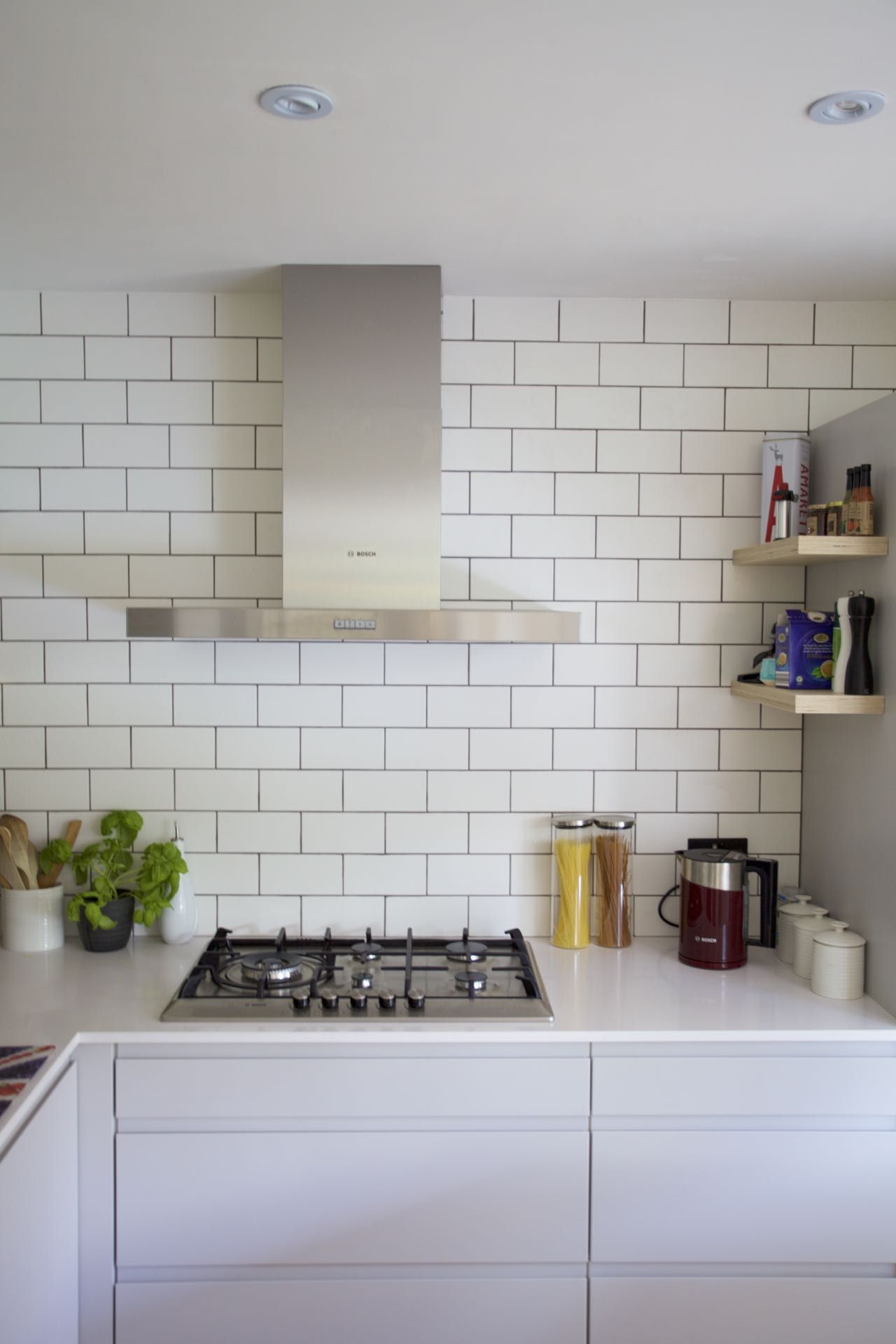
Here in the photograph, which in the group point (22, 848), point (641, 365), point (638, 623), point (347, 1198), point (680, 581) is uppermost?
point (641, 365)

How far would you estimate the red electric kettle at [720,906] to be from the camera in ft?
7.46

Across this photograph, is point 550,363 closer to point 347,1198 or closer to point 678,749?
point 678,749

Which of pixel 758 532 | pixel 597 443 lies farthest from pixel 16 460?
pixel 758 532

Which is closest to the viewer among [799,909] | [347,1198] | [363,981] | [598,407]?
[347,1198]

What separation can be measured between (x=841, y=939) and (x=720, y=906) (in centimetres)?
A: 27

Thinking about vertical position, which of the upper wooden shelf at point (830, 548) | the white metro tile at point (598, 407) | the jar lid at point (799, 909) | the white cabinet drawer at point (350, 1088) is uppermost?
the white metro tile at point (598, 407)

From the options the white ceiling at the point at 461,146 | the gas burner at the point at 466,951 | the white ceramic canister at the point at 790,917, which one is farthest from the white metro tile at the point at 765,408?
the gas burner at the point at 466,951

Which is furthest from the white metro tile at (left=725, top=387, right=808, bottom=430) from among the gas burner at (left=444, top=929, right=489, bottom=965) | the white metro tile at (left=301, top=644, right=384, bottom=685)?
the gas burner at (left=444, top=929, right=489, bottom=965)

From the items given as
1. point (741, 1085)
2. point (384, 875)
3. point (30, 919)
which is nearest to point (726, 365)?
point (384, 875)

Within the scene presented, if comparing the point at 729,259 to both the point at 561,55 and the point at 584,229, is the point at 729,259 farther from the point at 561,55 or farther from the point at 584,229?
the point at 561,55

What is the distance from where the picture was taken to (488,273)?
2301 millimetres

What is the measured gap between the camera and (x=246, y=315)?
2.46 metres

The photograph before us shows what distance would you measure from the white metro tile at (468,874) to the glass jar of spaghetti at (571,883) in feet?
0.48

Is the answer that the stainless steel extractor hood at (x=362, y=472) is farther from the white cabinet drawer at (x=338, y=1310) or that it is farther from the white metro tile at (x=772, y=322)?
the white cabinet drawer at (x=338, y=1310)
